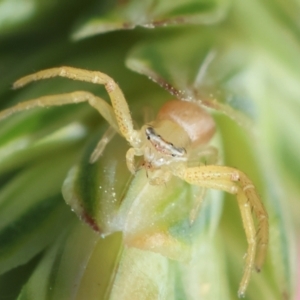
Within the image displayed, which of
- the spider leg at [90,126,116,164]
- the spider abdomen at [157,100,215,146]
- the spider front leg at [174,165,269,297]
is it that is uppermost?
the spider leg at [90,126,116,164]

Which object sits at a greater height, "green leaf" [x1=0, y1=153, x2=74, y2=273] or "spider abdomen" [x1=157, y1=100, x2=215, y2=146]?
"green leaf" [x1=0, y1=153, x2=74, y2=273]

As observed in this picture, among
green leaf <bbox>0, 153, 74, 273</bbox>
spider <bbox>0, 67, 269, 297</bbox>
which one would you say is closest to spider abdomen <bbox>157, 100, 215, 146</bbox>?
→ spider <bbox>0, 67, 269, 297</bbox>

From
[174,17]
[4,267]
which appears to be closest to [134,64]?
[174,17]

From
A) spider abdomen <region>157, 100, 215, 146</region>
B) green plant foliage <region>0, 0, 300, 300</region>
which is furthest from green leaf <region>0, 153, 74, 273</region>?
spider abdomen <region>157, 100, 215, 146</region>

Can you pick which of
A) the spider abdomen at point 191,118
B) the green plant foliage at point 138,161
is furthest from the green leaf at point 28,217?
the spider abdomen at point 191,118

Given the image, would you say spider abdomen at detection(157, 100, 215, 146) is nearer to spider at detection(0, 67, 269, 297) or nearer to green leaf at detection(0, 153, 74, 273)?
spider at detection(0, 67, 269, 297)

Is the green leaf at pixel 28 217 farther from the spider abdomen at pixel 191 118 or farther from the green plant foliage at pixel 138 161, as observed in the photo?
the spider abdomen at pixel 191 118

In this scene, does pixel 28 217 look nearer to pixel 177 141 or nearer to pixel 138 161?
pixel 138 161
